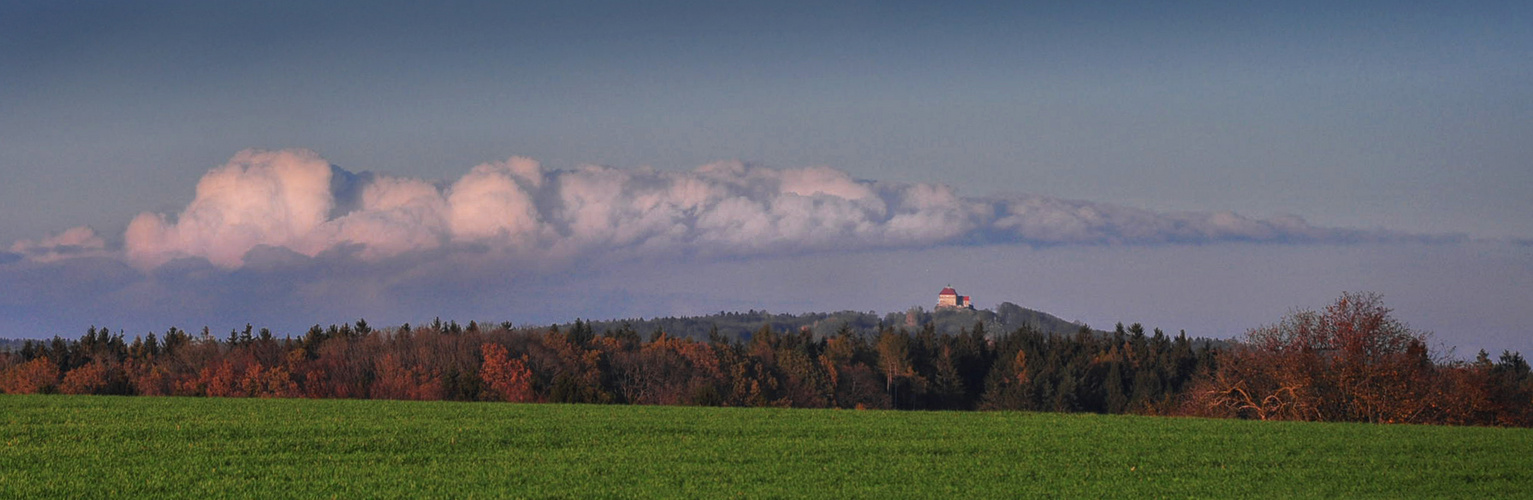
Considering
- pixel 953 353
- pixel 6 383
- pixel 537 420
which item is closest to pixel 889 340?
pixel 953 353

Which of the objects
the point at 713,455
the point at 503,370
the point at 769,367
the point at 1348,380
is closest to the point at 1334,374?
the point at 1348,380

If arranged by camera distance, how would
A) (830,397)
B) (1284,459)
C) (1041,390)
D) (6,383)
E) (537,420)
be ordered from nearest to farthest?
(1284,459), (537,420), (6,383), (1041,390), (830,397)

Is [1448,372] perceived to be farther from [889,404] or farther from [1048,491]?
[889,404]

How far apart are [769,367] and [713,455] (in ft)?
376

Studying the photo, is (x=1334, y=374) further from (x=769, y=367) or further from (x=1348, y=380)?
(x=769, y=367)

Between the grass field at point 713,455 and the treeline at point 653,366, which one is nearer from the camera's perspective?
the grass field at point 713,455

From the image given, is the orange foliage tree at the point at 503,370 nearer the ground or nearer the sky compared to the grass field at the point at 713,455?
nearer the sky

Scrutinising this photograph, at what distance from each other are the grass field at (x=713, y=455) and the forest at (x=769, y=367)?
13.4 meters

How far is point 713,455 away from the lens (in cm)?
2712

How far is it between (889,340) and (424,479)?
135348 mm

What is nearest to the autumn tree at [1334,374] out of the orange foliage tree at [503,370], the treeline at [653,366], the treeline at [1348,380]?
the treeline at [1348,380]

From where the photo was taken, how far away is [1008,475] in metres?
24.4

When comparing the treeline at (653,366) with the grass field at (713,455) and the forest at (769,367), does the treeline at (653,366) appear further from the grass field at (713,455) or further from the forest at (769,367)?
the grass field at (713,455)

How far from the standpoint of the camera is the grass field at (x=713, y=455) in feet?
72.7
